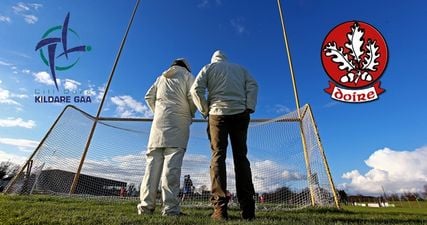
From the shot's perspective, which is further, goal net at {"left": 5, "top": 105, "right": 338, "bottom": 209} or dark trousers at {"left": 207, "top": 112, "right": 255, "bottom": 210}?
goal net at {"left": 5, "top": 105, "right": 338, "bottom": 209}

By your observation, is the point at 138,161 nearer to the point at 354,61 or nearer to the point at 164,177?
the point at 164,177

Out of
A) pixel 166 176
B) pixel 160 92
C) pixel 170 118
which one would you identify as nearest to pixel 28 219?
pixel 166 176

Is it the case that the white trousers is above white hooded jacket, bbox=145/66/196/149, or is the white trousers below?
below

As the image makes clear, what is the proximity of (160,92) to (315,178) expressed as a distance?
11.4 feet

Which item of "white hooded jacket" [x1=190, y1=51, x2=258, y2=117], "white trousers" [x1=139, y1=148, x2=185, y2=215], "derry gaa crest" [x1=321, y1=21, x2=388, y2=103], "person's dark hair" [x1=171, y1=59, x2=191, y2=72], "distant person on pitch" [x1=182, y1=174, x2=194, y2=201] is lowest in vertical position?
"white trousers" [x1=139, y1=148, x2=185, y2=215]

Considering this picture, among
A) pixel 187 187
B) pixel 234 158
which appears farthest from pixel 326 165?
pixel 187 187

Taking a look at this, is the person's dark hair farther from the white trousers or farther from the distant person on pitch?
the distant person on pitch

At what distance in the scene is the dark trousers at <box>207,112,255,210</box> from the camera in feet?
11.7

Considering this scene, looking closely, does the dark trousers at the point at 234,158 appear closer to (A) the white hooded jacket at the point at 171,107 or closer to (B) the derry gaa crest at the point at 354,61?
(A) the white hooded jacket at the point at 171,107

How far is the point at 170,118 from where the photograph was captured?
13.6 ft

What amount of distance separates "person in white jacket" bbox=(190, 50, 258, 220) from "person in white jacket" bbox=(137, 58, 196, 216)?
0.37m

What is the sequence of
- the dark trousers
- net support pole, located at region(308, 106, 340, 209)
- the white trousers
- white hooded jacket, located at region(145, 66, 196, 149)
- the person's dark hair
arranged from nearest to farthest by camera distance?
the dark trousers → the white trousers → white hooded jacket, located at region(145, 66, 196, 149) → the person's dark hair → net support pole, located at region(308, 106, 340, 209)

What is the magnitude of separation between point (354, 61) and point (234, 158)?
5335 millimetres

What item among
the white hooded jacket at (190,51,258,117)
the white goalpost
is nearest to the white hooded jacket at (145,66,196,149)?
the white hooded jacket at (190,51,258,117)
